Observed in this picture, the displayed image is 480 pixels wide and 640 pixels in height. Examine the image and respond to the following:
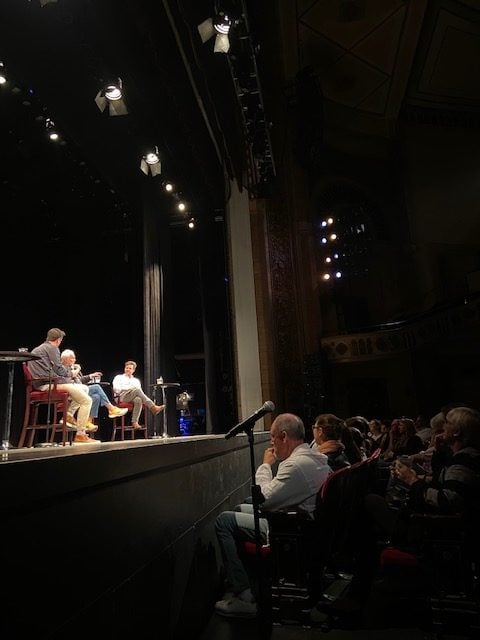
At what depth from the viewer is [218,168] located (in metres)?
8.07

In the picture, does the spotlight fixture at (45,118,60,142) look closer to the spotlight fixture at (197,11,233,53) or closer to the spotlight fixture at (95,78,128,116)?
the spotlight fixture at (95,78,128,116)

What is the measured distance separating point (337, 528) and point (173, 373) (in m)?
5.72

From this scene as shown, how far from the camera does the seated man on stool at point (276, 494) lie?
95.1 inches

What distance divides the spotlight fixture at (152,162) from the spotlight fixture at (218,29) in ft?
5.37

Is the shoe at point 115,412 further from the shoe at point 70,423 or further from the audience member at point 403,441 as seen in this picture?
the audience member at point 403,441

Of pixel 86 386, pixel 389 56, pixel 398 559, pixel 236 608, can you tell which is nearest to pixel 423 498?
pixel 398 559

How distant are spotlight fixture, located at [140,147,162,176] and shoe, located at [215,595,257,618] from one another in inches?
212

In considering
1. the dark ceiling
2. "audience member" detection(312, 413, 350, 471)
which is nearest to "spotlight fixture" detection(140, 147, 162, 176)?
the dark ceiling

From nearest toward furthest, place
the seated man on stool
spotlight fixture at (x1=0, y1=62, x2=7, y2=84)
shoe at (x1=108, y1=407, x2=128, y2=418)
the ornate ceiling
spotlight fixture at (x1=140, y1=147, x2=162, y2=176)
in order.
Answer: the seated man on stool
spotlight fixture at (x1=0, y1=62, x2=7, y2=84)
shoe at (x1=108, y1=407, x2=128, y2=418)
spotlight fixture at (x1=140, y1=147, x2=162, y2=176)
the ornate ceiling

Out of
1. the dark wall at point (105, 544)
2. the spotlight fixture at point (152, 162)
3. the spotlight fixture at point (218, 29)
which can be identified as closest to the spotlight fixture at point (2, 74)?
the spotlight fixture at point (152, 162)

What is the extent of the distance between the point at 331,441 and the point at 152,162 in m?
4.77

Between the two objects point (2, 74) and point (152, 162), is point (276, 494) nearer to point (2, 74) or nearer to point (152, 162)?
point (2, 74)

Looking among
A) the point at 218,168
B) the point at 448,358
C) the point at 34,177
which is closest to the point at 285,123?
the point at 218,168

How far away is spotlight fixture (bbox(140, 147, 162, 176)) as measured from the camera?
20.2ft
